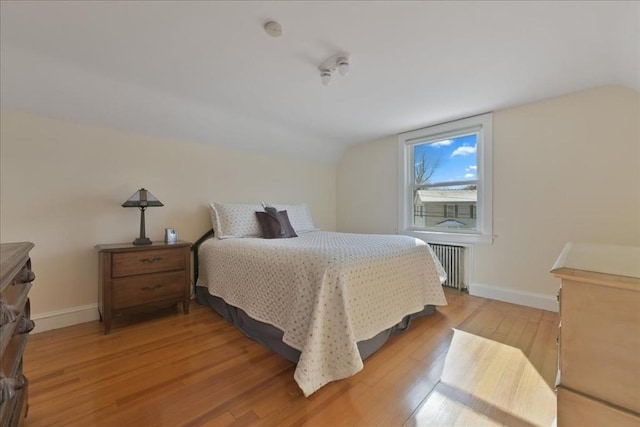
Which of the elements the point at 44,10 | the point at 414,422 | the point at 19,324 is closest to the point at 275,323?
the point at 414,422

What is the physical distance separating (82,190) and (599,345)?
133 inches

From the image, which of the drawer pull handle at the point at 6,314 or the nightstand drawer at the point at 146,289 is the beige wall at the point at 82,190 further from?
the drawer pull handle at the point at 6,314

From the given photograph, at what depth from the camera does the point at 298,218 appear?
3326mm

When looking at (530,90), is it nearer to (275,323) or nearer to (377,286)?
(377,286)

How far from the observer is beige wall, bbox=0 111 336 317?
2078 millimetres

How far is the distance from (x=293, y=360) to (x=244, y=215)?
165 centimetres

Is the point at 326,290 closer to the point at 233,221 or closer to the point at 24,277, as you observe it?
the point at 24,277

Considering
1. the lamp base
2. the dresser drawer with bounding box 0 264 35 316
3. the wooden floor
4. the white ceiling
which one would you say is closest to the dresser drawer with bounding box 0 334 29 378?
the dresser drawer with bounding box 0 264 35 316

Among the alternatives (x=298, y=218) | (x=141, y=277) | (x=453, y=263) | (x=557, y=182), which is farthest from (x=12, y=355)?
(x=557, y=182)

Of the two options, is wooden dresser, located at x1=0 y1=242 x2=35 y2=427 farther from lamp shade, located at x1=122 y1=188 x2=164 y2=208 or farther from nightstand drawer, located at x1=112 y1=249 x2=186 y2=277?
lamp shade, located at x1=122 y1=188 x2=164 y2=208

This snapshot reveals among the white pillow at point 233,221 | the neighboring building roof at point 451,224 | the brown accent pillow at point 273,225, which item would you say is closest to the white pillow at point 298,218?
the brown accent pillow at point 273,225

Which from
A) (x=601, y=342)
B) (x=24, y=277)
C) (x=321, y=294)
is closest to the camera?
(x=601, y=342)

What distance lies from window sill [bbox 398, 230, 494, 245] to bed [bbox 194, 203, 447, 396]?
0.79 metres

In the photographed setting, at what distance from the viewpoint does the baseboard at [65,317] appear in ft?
6.98
